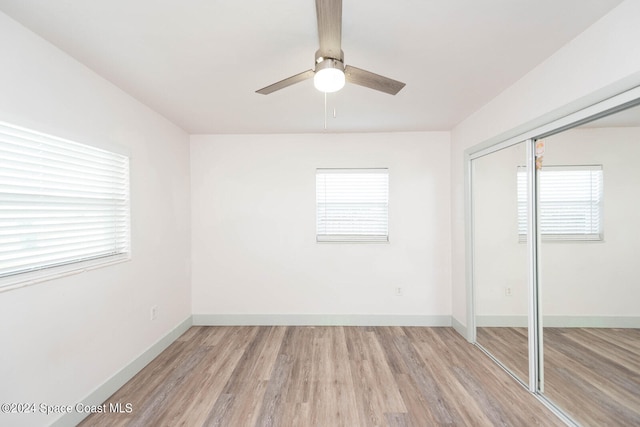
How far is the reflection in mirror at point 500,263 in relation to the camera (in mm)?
2293

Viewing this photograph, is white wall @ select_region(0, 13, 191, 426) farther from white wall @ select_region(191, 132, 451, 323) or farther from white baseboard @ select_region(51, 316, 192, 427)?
white wall @ select_region(191, 132, 451, 323)

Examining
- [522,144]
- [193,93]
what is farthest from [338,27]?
[522,144]

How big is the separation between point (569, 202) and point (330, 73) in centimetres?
198

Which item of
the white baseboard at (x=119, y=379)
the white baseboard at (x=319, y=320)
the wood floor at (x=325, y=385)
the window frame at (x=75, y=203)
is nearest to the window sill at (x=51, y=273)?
the window frame at (x=75, y=203)

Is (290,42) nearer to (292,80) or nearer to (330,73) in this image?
(292,80)

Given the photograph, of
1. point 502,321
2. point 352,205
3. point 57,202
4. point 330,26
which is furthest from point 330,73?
point 502,321

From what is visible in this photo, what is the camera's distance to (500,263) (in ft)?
8.47

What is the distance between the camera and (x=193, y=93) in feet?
7.54

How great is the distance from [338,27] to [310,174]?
233cm

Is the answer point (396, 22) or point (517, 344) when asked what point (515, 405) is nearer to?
point (517, 344)

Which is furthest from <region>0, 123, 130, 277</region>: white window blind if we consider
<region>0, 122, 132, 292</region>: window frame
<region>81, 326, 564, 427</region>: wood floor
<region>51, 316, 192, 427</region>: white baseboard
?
<region>81, 326, 564, 427</region>: wood floor

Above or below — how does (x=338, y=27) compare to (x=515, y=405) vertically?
above

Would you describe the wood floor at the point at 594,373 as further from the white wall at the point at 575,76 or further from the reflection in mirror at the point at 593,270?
the white wall at the point at 575,76

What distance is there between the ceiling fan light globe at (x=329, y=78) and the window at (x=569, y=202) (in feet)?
5.92
